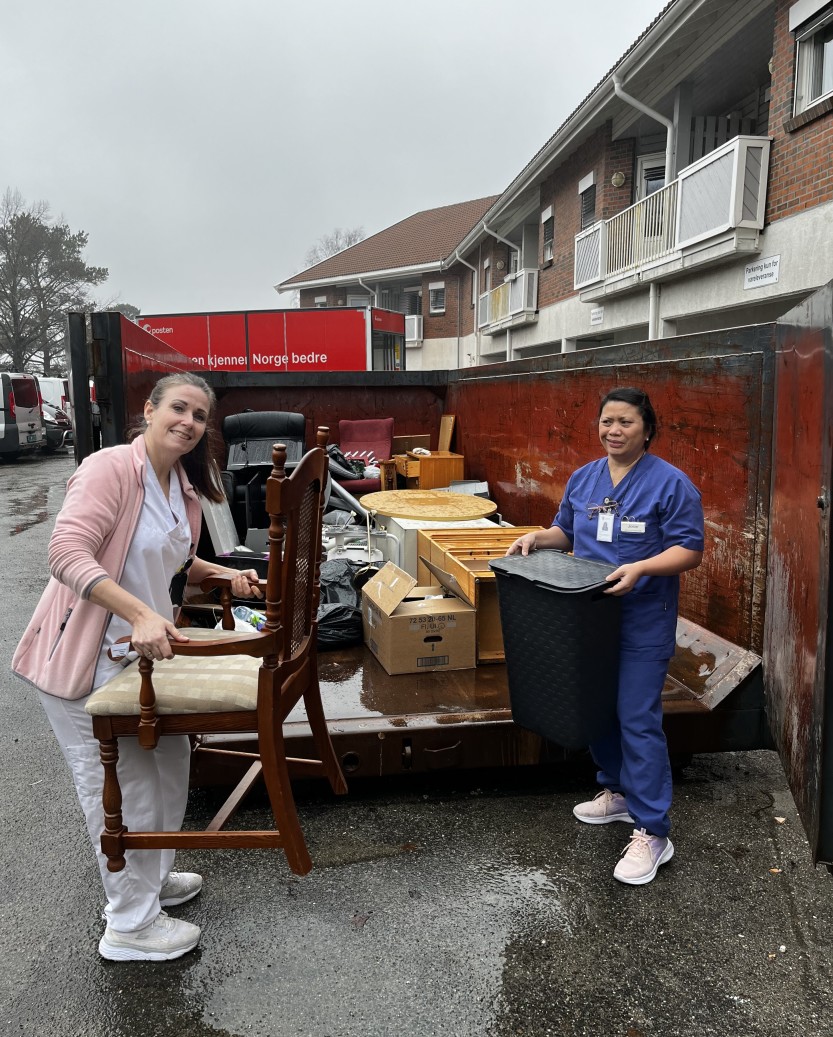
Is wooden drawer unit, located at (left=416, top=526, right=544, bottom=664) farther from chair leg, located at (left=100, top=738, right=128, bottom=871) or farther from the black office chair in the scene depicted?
the black office chair

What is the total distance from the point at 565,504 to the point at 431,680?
0.99 metres

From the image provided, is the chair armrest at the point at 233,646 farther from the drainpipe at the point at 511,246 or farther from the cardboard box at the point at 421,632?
the drainpipe at the point at 511,246

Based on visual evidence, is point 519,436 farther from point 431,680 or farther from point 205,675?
point 205,675

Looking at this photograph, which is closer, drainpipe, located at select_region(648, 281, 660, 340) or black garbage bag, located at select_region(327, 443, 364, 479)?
black garbage bag, located at select_region(327, 443, 364, 479)

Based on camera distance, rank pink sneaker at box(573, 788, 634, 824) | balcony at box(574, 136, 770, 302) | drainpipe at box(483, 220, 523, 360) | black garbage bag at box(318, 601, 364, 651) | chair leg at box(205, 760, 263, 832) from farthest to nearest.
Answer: drainpipe at box(483, 220, 523, 360)
balcony at box(574, 136, 770, 302)
black garbage bag at box(318, 601, 364, 651)
pink sneaker at box(573, 788, 634, 824)
chair leg at box(205, 760, 263, 832)

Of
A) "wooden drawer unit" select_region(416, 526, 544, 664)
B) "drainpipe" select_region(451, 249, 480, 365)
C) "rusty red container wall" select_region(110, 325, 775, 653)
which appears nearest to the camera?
"rusty red container wall" select_region(110, 325, 775, 653)

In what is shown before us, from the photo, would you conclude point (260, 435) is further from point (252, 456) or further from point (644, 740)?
point (644, 740)

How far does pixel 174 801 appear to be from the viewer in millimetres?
2430

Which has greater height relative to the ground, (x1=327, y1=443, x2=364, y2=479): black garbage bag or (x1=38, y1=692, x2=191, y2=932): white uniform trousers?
(x1=327, y1=443, x2=364, y2=479): black garbage bag

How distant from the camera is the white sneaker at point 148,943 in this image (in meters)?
2.25

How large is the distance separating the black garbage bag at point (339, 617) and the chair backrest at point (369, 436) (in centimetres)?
415

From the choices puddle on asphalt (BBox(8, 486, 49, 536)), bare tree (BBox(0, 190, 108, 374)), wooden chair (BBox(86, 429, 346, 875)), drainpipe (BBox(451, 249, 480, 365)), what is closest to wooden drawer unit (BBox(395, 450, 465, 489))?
wooden chair (BBox(86, 429, 346, 875))

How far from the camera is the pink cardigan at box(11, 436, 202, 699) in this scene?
2.05 m

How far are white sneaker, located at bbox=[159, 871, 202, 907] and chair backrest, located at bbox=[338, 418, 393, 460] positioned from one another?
6061 mm
